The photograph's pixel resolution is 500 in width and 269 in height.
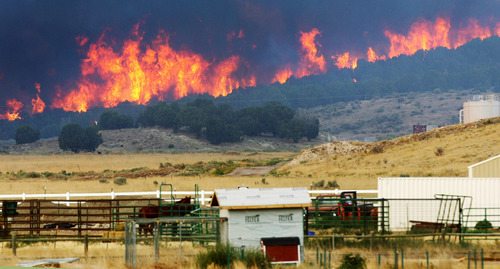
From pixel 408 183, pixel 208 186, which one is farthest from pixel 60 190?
pixel 408 183

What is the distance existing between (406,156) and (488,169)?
54.2 m

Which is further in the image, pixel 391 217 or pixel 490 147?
pixel 490 147

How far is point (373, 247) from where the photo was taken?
26.6m

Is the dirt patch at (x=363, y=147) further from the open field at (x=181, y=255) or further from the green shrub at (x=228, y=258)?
the green shrub at (x=228, y=258)

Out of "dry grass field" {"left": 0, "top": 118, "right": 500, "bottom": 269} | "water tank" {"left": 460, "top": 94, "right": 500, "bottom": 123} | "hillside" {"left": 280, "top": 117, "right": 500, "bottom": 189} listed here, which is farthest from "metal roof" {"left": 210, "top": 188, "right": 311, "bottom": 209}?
"water tank" {"left": 460, "top": 94, "right": 500, "bottom": 123}

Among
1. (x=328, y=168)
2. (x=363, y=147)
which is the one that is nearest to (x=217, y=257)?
(x=328, y=168)

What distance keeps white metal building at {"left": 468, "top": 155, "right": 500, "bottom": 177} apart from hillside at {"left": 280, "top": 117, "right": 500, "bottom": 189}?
25.3 m

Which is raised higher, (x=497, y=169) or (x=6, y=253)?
(x=497, y=169)

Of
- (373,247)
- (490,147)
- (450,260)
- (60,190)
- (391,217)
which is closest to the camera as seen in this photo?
(450,260)

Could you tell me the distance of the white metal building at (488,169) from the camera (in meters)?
41.3

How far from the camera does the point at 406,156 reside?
9525cm

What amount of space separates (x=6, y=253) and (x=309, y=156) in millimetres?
82895

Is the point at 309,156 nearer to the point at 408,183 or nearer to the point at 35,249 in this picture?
the point at 408,183

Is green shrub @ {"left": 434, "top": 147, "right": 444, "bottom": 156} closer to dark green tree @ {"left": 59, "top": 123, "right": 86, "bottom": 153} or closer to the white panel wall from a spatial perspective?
the white panel wall
